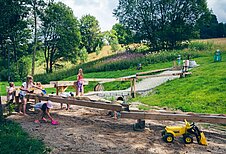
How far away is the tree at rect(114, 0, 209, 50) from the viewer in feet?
134

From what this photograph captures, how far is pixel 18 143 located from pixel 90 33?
235ft

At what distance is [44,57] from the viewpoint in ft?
163

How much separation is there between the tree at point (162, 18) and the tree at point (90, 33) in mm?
30304

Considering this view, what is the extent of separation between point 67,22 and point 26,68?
1119 centimetres

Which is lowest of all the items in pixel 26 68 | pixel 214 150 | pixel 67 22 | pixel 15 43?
pixel 214 150

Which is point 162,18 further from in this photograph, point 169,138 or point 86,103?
point 169,138

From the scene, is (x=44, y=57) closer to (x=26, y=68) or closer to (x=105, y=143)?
(x=26, y=68)

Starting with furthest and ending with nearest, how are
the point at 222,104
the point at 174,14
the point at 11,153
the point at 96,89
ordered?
the point at 174,14 < the point at 96,89 < the point at 222,104 < the point at 11,153

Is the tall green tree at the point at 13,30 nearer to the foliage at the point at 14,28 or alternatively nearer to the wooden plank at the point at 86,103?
the foliage at the point at 14,28

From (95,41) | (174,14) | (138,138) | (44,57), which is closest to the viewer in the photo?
(138,138)

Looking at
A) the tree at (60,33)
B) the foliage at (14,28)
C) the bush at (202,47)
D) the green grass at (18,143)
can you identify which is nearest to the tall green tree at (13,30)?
the foliage at (14,28)

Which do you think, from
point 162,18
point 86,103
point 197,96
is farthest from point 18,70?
point 86,103

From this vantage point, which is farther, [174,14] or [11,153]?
[174,14]

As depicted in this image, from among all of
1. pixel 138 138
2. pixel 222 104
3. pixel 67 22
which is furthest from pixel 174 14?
pixel 138 138
